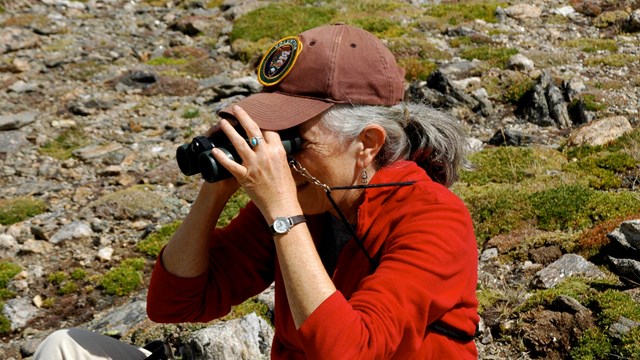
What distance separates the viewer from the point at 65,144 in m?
13.4

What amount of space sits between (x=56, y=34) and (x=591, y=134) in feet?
53.6

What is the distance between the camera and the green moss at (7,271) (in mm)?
8406

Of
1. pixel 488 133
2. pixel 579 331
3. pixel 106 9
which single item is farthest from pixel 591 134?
pixel 106 9

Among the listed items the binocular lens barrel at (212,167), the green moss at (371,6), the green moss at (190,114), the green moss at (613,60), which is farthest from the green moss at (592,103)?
the green moss at (371,6)

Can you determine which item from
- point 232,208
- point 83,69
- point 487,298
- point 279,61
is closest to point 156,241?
point 232,208

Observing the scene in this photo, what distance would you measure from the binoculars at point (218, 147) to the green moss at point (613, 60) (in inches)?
558

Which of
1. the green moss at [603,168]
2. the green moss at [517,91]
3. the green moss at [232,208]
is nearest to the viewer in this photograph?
the green moss at [603,168]

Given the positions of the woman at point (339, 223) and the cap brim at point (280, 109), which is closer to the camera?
the woman at point (339, 223)

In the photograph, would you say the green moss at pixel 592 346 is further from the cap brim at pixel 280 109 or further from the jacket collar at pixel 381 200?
the cap brim at pixel 280 109

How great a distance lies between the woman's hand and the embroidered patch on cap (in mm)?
486

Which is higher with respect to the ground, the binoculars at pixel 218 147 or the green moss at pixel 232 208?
the binoculars at pixel 218 147

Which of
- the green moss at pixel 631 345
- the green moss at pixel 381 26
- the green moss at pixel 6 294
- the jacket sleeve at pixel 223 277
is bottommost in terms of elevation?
the green moss at pixel 381 26

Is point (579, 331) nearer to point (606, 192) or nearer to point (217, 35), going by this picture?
point (606, 192)

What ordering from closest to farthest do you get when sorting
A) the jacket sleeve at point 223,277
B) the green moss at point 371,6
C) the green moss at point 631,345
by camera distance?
the jacket sleeve at point 223,277 → the green moss at point 631,345 → the green moss at point 371,6
